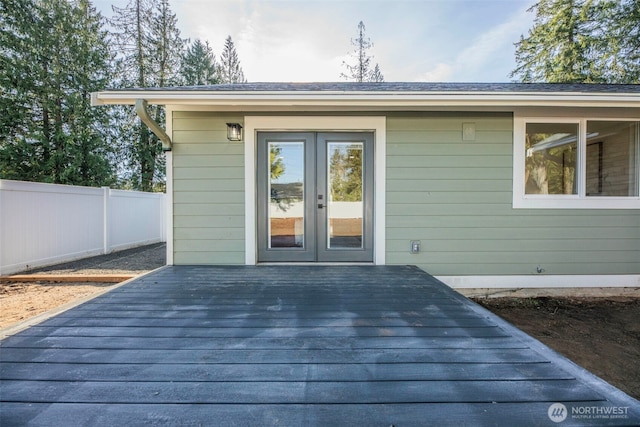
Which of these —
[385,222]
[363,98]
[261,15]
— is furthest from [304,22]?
[385,222]

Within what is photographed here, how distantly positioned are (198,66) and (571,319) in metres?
16.0

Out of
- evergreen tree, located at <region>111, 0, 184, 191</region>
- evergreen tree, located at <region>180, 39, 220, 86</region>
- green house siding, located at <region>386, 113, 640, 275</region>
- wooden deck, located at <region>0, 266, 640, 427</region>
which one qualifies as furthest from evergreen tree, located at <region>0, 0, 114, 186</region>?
green house siding, located at <region>386, 113, 640, 275</region>

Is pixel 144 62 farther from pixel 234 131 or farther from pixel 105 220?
pixel 234 131

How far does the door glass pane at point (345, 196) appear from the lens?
3670mm

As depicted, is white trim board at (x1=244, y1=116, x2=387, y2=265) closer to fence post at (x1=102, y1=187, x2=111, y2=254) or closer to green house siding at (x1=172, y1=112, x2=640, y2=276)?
green house siding at (x1=172, y1=112, x2=640, y2=276)

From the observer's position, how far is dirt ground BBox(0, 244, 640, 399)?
2283mm

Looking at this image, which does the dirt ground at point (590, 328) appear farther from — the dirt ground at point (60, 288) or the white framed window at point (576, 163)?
the dirt ground at point (60, 288)

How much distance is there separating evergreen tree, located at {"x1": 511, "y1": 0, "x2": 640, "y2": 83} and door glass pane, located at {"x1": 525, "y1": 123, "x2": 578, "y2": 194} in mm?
7865

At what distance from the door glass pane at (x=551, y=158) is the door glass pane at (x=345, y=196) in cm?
217

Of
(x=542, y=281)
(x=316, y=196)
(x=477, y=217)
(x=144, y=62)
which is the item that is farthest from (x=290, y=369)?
(x=144, y=62)

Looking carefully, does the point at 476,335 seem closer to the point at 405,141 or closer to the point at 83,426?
the point at 83,426

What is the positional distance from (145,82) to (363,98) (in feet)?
40.1

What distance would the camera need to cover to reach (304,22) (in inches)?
273

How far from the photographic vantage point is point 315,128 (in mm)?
3584
